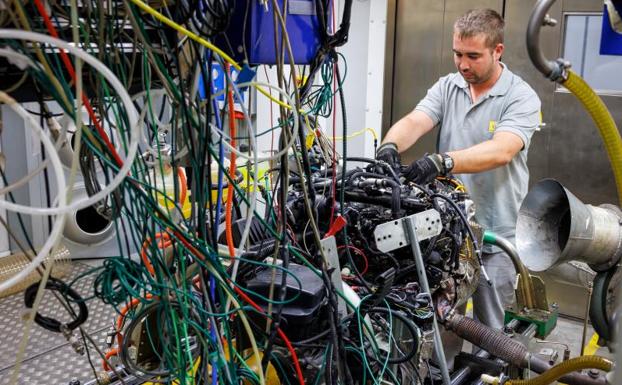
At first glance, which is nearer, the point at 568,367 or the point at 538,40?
the point at 538,40

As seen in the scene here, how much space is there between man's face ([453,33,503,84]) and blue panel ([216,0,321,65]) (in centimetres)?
182

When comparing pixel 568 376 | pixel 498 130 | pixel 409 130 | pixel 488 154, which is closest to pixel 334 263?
pixel 568 376

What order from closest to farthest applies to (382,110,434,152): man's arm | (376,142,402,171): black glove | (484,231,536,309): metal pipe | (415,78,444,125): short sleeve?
(376,142,402,171): black glove
(484,231,536,309): metal pipe
(382,110,434,152): man's arm
(415,78,444,125): short sleeve

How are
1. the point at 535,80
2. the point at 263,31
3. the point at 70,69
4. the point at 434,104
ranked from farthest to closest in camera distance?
1. the point at 535,80
2. the point at 434,104
3. the point at 263,31
4. the point at 70,69

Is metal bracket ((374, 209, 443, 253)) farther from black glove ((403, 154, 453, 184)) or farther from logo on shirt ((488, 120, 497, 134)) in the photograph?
logo on shirt ((488, 120, 497, 134))

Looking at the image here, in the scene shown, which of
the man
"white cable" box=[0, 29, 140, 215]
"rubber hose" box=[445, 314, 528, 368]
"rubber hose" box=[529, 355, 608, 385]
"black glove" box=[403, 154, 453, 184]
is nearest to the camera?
"white cable" box=[0, 29, 140, 215]

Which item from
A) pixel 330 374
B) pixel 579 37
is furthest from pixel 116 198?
pixel 579 37

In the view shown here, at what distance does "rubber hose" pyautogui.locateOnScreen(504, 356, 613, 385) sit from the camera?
192 cm

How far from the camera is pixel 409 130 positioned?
3.32 metres

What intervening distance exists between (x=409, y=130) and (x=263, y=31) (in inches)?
81.1

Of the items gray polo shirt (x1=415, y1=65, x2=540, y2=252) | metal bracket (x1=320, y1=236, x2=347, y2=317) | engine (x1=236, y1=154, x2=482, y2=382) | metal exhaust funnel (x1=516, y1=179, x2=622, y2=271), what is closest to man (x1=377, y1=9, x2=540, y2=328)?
gray polo shirt (x1=415, y1=65, x2=540, y2=252)

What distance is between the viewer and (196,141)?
→ 50.9 inches

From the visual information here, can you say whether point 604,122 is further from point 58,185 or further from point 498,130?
point 498,130

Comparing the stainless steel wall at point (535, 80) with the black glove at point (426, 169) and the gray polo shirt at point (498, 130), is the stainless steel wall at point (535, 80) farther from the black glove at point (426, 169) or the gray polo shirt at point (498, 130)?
the black glove at point (426, 169)
